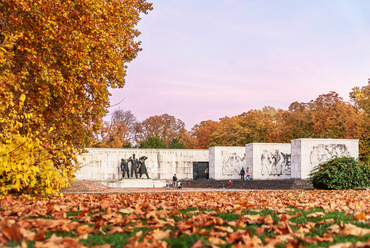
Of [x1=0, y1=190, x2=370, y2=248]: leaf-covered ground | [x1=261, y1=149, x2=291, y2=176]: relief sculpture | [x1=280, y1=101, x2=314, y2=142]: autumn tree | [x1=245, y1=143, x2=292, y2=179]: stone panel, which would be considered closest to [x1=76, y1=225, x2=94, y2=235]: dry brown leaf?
[x1=0, y1=190, x2=370, y2=248]: leaf-covered ground

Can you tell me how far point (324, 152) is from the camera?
1351 inches

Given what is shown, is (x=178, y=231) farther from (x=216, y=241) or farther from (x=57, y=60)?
(x=57, y=60)

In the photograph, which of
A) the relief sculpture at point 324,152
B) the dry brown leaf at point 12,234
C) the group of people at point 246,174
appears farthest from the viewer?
the group of people at point 246,174

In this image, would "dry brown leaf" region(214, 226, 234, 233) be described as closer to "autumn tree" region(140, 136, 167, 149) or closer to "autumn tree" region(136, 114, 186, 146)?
"autumn tree" region(140, 136, 167, 149)

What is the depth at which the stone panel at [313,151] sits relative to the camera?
33.8 metres

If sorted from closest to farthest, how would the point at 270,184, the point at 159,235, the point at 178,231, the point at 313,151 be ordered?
the point at 159,235, the point at 178,231, the point at 270,184, the point at 313,151

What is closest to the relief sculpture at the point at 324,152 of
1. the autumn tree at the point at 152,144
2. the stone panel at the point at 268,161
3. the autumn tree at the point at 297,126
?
the stone panel at the point at 268,161

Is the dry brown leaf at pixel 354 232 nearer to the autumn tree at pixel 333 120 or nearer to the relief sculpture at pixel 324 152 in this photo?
the relief sculpture at pixel 324 152

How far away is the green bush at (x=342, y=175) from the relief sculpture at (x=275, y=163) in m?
20.9

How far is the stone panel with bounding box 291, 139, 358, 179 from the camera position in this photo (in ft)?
111

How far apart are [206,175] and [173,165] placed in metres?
4.25

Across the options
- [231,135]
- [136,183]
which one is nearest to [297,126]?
[231,135]

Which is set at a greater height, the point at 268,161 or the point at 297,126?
the point at 297,126

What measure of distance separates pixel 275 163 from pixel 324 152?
297 inches
